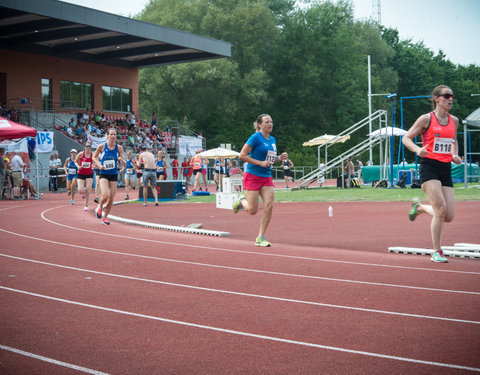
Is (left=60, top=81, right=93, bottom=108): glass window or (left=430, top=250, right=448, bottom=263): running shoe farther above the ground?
(left=60, top=81, right=93, bottom=108): glass window

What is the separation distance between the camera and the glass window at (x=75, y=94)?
41.6 meters

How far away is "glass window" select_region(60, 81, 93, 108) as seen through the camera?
41.6 meters

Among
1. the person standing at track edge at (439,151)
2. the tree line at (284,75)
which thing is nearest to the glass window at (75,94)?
the tree line at (284,75)

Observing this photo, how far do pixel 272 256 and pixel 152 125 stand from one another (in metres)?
38.1

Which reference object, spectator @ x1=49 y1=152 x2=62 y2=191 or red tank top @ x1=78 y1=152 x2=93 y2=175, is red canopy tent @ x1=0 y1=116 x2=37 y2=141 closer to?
red tank top @ x1=78 y1=152 x2=93 y2=175

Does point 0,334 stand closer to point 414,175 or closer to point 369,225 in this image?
point 369,225

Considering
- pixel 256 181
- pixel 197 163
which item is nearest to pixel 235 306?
pixel 256 181

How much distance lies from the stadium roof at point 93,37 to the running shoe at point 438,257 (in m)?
27.7

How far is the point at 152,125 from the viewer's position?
151ft

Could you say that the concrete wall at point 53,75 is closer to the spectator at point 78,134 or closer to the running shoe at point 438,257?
the spectator at point 78,134

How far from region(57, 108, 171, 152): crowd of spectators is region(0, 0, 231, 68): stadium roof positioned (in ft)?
14.4

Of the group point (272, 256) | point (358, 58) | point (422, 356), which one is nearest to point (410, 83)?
point (358, 58)

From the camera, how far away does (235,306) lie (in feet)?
19.4

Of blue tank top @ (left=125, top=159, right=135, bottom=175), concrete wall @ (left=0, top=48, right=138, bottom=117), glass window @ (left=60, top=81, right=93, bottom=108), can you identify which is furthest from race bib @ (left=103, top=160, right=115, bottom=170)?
glass window @ (left=60, top=81, right=93, bottom=108)
